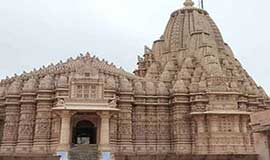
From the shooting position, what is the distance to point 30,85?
3269 cm

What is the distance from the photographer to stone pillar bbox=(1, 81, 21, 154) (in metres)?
31.2

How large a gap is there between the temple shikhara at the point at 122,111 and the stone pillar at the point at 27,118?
0.28 ft

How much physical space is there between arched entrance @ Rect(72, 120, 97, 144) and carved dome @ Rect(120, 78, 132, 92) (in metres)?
4.58

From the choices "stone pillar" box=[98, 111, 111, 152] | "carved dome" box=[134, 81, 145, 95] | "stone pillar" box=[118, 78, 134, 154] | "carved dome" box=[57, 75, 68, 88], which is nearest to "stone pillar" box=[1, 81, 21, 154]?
"carved dome" box=[57, 75, 68, 88]

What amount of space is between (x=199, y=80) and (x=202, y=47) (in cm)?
411

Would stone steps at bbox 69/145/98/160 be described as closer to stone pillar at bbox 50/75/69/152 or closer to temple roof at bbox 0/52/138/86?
stone pillar at bbox 50/75/69/152

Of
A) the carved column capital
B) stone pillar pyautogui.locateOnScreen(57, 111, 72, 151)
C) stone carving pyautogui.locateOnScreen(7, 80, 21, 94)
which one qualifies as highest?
stone carving pyautogui.locateOnScreen(7, 80, 21, 94)

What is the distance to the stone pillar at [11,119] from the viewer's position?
31.2m

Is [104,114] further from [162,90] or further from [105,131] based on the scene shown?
[162,90]

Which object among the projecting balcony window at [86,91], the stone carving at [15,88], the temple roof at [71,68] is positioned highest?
the temple roof at [71,68]

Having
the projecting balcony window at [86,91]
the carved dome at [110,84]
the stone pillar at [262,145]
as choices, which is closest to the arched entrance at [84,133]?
the projecting balcony window at [86,91]

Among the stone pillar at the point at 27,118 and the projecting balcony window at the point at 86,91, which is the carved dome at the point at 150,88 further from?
the stone pillar at the point at 27,118

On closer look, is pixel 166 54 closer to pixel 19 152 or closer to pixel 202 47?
pixel 202 47

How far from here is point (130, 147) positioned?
102 feet
